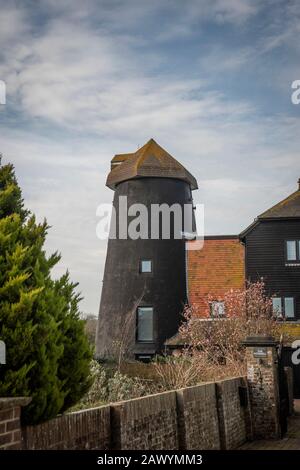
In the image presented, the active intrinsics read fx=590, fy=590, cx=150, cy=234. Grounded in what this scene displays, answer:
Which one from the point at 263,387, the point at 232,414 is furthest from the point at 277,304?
the point at 232,414

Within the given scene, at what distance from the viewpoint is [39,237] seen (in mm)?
6926

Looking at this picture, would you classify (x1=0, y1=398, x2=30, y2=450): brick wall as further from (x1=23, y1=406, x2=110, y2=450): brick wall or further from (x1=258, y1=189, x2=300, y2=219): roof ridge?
(x1=258, y1=189, x2=300, y2=219): roof ridge

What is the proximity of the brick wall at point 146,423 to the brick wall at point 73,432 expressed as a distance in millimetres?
180

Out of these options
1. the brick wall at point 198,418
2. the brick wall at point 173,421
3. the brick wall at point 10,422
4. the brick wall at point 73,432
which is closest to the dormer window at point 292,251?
the brick wall at point 173,421

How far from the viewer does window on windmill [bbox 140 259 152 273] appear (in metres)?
33.8

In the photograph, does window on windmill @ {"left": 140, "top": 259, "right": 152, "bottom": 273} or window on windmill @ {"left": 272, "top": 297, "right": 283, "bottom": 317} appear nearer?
window on windmill @ {"left": 272, "top": 297, "right": 283, "bottom": 317}

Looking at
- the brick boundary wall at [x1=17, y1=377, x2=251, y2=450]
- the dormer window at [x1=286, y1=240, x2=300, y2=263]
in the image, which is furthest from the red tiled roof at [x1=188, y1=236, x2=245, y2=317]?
the brick boundary wall at [x1=17, y1=377, x2=251, y2=450]

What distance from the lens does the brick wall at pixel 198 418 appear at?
10008mm

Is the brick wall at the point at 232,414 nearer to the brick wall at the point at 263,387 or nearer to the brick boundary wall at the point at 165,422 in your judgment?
the brick boundary wall at the point at 165,422

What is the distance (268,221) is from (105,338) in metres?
11.2
